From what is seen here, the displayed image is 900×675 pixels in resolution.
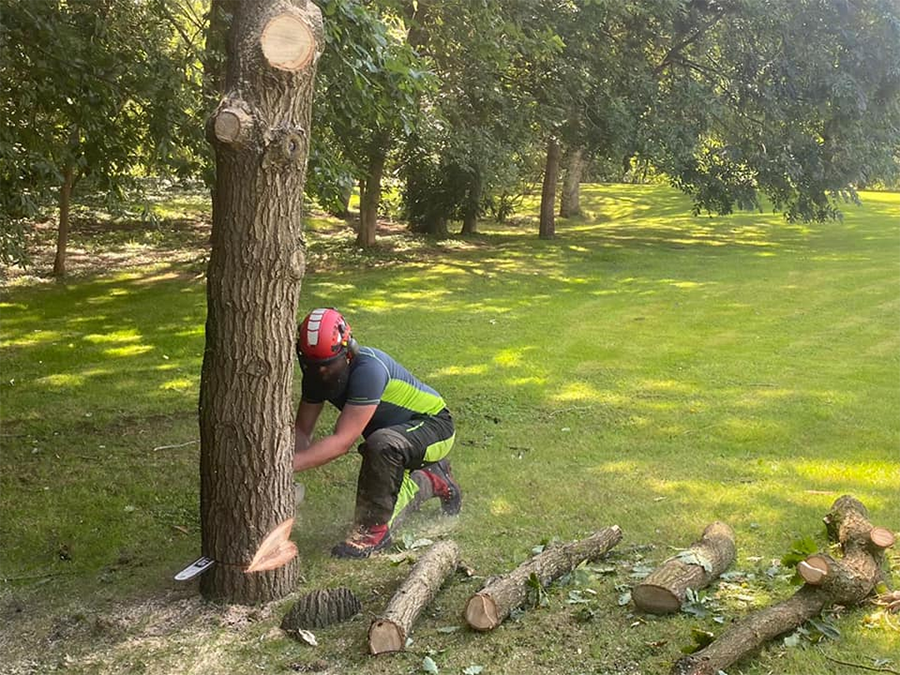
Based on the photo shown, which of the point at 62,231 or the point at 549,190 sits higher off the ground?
the point at 549,190

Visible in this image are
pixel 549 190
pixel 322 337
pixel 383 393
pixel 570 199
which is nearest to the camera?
pixel 322 337

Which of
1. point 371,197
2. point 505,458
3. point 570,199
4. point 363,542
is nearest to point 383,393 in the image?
point 363,542

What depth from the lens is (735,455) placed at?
6285 mm

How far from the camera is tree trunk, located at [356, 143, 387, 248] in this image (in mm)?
17962

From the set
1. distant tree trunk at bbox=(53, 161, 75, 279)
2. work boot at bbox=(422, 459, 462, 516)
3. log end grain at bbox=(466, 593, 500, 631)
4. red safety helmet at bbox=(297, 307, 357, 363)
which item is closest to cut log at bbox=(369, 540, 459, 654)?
log end grain at bbox=(466, 593, 500, 631)

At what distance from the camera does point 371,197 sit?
62.4 feet

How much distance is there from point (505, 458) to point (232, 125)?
3.51 m

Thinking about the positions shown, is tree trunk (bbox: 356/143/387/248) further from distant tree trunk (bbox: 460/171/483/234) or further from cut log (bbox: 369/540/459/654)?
cut log (bbox: 369/540/459/654)

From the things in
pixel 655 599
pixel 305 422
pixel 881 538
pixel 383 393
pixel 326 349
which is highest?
pixel 326 349

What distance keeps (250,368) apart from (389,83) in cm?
348

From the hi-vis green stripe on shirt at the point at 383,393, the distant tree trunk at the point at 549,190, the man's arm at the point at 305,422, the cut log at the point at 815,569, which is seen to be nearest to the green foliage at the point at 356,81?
the hi-vis green stripe on shirt at the point at 383,393

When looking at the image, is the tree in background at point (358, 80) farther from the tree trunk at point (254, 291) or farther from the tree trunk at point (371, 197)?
the tree trunk at point (371, 197)

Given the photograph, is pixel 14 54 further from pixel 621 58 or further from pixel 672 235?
pixel 672 235

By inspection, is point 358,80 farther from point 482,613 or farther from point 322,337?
point 482,613
